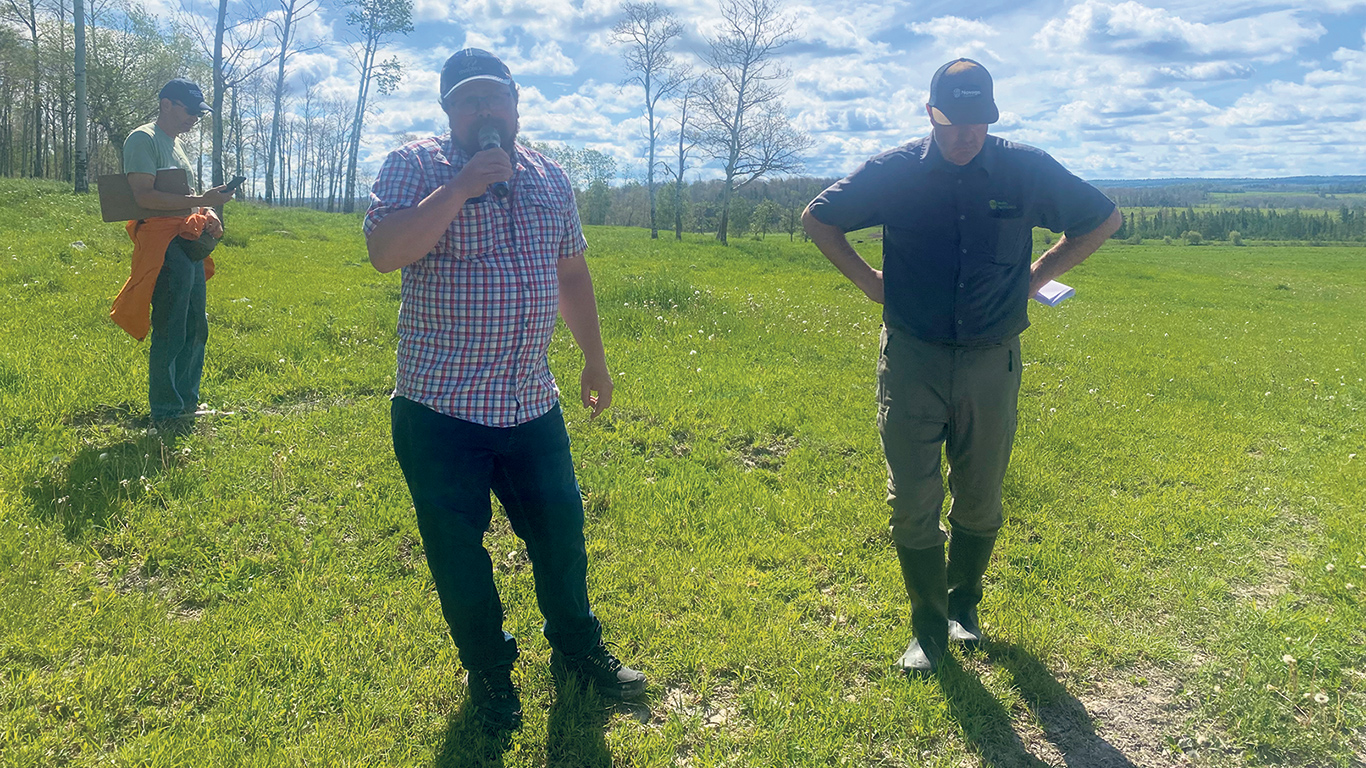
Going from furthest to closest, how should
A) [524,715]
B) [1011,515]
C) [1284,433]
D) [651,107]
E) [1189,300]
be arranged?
[651,107]
[1189,300]
[1284,433]
[1011,515]
[524,715]

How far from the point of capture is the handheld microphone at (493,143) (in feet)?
7.77

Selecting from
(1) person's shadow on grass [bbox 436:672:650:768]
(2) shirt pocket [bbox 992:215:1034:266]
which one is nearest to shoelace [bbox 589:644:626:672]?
(1) person's shadow on grass [bbox 436:672:650:768]

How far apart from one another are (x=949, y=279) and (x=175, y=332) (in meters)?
5.26

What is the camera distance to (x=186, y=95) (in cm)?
501

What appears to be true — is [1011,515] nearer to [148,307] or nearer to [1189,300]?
[148,307]

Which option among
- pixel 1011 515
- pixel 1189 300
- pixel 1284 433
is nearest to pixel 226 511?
pixel 1011 515

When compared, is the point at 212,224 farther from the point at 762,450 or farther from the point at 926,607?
the point at 926,607

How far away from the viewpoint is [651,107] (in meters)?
37.8

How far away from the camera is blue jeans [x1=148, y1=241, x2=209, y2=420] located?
5.18 m

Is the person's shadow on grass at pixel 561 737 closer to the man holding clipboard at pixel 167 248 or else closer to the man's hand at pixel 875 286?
the man's hand at pixel 875 286

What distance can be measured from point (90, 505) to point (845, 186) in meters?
4.39

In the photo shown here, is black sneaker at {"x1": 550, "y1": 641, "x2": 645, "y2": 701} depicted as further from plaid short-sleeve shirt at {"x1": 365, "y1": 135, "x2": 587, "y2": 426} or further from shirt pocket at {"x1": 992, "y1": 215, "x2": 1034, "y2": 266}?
shirt pocket at {"x1": 992, "y1": 215, "x2": 1034, "y2": 266}

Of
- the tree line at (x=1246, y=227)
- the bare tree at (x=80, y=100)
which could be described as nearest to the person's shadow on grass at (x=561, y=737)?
the bare tree at (x=80, y=100)

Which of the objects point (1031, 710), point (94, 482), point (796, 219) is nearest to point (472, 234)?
point (1031, 710)
